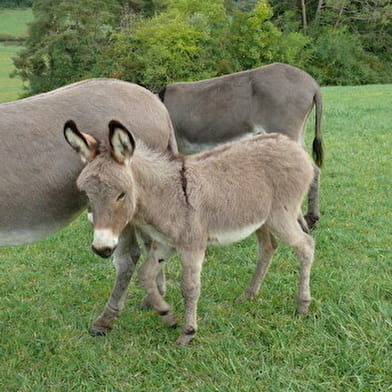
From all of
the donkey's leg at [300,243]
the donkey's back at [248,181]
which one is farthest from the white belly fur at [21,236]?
the donkey's leg at [300,243]

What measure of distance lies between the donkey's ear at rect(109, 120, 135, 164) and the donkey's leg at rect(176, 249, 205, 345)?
75 centimetres

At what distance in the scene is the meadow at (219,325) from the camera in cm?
289

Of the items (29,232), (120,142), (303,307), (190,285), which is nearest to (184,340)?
(190,285)

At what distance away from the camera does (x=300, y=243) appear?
3574 mm

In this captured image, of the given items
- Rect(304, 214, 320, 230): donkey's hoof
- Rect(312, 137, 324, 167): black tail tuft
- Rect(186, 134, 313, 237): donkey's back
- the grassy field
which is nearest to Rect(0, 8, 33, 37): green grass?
the grassy field

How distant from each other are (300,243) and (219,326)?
2.73 ft

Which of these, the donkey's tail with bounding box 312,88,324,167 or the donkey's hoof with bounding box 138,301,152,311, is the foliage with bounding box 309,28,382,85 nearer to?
the donkey's tail with bounding box 312,88,324,167

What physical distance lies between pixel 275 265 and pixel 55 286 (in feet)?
6.42

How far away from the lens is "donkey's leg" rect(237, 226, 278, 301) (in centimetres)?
386

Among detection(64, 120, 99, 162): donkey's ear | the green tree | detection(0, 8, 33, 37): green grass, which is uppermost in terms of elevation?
detection(64, 120, 99, 162): donkey's ear

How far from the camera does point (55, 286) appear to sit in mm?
4305

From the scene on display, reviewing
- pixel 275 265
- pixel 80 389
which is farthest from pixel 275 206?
pixel 80 389

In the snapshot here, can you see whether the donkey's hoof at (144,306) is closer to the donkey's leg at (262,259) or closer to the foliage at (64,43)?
the donkey's leg at (262,259)

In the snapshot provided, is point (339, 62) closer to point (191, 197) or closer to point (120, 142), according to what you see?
point (191, 197)
